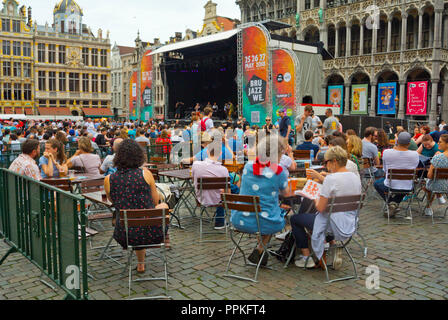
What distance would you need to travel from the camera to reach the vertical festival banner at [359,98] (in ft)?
112

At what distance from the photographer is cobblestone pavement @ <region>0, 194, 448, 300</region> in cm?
442

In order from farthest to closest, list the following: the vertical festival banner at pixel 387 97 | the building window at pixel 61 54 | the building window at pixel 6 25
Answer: the building window at pixel 61 54, the building window at pixel 6 25, the vertical festival banner at pixel 387 97

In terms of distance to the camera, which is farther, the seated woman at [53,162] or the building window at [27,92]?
the building window at [27,92]

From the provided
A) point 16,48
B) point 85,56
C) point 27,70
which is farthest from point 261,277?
point 85,56

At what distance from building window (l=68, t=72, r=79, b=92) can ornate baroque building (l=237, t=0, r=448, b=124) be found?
1436 inches

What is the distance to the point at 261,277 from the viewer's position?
16.0ft

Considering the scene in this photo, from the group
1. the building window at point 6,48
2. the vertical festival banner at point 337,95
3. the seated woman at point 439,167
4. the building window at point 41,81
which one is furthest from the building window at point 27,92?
the seated woman at point 439,167

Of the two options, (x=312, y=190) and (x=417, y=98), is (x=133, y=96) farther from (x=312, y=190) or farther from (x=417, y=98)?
(x=312, y=190)

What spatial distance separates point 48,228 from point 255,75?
2034 centimetres

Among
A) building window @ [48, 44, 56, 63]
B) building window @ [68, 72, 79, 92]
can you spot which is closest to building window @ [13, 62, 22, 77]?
building window @ [48, 44, 56, 63]

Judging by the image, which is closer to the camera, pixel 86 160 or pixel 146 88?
pixel 86 160

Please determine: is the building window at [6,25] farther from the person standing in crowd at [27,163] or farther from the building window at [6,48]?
the person standing in crowd at [27,163]

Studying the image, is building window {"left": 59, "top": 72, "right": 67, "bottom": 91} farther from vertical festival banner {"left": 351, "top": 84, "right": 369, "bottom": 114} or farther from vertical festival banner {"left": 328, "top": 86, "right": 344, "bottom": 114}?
vertical festival banner {"left": 351, "top": 84, "right": 369, "bottom": 114}

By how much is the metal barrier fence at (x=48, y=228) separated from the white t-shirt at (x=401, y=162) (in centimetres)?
568
